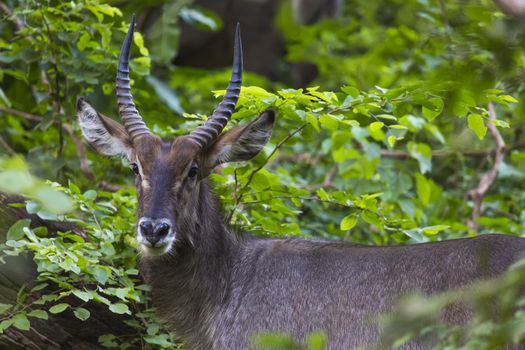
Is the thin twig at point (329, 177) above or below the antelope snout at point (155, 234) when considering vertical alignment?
below

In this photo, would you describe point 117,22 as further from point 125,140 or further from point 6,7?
point 125,140

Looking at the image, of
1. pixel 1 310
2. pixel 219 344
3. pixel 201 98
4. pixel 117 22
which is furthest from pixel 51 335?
pixel 201 98

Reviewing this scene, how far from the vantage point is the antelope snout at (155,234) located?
17.6ft

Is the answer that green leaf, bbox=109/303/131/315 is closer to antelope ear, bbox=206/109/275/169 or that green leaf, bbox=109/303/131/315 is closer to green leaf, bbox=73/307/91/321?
green leaf, bbox=73/307/91/321

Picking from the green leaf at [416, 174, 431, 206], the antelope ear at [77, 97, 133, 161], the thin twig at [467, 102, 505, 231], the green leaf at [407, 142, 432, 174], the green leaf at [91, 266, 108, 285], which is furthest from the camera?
the thin twig at [467, 102, 505, 231]

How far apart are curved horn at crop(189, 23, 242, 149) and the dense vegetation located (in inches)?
9.7

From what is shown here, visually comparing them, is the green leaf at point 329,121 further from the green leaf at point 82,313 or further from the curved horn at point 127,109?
the green leaf at point 82,313

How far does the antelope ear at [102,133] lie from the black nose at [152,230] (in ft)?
2.97

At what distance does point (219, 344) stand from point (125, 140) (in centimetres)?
165

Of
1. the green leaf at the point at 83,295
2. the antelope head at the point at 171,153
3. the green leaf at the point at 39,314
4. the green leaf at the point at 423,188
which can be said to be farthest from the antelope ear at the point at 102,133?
the green leaf at the point at 423,188

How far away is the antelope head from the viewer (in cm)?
550

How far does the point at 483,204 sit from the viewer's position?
29.6 feet

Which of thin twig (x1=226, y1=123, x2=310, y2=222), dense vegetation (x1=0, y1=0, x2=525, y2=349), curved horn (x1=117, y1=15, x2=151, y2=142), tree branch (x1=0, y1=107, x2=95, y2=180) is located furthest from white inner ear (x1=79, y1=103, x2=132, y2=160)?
tree branch (x1=0, y1=107, x2=95, y2=180)

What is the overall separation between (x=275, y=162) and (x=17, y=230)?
4.87 m
